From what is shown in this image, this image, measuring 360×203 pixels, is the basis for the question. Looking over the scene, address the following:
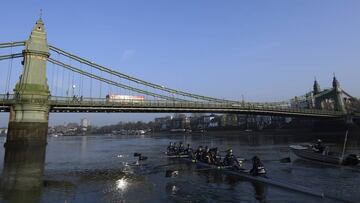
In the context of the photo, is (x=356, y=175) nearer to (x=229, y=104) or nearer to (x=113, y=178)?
(x=113, y=178)

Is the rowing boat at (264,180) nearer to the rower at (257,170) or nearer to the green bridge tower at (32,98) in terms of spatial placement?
the rower at (257,170)

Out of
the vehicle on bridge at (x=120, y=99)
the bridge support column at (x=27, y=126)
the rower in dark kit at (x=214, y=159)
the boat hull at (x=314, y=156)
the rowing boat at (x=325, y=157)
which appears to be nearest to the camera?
the rowing boat at (x=325, y=157)

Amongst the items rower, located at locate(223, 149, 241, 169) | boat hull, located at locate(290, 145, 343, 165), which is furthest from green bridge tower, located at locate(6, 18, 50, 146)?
boat hull, located at locate(290, 145, 343, 165)

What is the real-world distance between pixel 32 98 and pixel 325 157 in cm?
3523

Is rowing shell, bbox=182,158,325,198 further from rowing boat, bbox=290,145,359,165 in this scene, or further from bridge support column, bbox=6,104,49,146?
bridge support column, bbox=6,104,49,146

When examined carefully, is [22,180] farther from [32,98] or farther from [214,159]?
[32,98]

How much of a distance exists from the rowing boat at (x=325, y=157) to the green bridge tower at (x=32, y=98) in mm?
31175

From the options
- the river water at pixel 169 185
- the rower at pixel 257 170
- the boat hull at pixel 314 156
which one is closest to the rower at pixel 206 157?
the river water at pixel 169 185

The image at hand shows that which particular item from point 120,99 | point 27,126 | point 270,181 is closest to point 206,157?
point 270,181

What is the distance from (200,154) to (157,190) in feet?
35.2

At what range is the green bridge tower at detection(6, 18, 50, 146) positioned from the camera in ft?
134

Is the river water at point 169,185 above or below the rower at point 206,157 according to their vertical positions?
below

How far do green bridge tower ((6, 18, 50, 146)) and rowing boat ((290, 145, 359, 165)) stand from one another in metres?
31.2

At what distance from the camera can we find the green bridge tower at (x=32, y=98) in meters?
40.8
